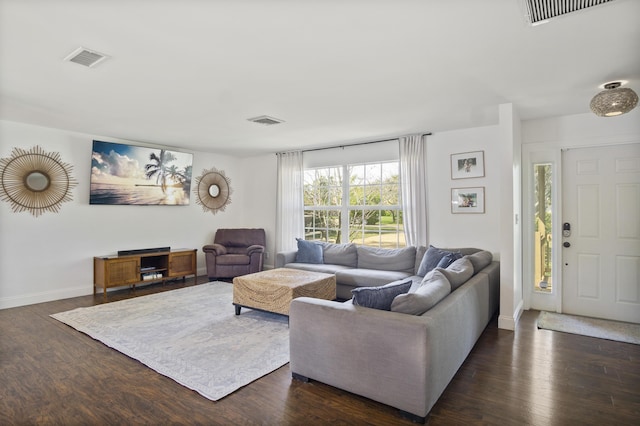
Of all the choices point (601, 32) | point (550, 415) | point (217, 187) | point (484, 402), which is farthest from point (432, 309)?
point (217, 187)

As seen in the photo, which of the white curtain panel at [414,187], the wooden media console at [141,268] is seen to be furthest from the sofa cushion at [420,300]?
the wooden media console at [141,268]

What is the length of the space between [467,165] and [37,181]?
581 centimetres

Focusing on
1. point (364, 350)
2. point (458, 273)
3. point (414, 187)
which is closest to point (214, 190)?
point (414, 187)

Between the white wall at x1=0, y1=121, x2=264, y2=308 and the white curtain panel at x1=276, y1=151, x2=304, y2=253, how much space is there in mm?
1562

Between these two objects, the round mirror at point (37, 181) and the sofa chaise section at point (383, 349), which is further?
the round mirror at point (37, 181)

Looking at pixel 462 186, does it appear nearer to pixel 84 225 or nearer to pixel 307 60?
pixel 307 60

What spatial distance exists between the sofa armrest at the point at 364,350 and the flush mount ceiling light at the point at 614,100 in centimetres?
258

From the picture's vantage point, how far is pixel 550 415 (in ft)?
7.09

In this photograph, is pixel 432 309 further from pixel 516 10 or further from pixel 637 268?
pixel 637 268

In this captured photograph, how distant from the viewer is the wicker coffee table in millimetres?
3754

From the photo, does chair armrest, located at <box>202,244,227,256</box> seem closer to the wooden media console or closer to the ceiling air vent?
the wooden media console

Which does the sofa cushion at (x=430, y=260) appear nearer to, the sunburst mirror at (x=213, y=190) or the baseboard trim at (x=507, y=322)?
the baseboard trim at (x=507, y=322)

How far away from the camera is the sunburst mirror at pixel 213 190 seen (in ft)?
22.0

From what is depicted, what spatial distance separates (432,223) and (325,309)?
10.3ft
